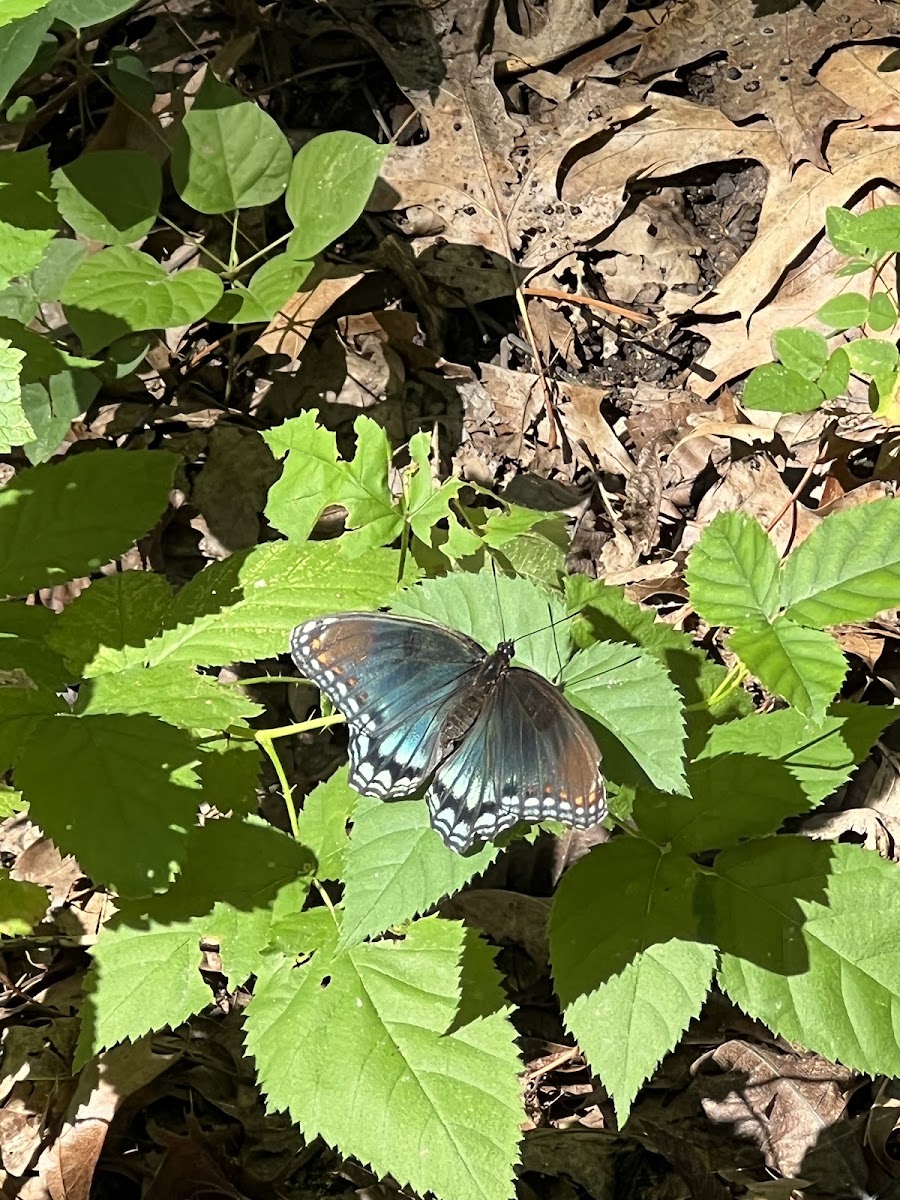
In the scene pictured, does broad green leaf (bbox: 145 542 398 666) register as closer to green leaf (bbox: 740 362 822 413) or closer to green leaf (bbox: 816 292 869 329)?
green leaf (bbox: 740 362 822 413)

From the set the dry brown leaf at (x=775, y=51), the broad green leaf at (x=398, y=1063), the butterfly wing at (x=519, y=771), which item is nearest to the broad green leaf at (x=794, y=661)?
the butterfly wing at (x=519, y=771)

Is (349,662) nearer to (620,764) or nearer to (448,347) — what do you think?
(620,764)

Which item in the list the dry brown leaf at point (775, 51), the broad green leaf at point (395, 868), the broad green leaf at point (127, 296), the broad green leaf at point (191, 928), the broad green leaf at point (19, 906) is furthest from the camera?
the dry brown leaf at point (775, 51)

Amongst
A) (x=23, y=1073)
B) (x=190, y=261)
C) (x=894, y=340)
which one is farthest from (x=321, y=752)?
(x=894, y=340)

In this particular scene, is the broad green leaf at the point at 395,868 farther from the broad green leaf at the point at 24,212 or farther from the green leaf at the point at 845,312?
the green leaf at the point at 845,312

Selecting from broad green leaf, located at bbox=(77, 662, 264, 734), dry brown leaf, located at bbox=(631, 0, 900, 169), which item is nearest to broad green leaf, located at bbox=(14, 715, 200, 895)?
broad green leaf, located at bbox=(77, 662, 264, 734)

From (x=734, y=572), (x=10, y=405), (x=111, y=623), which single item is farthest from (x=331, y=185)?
(x=734, y=572)
